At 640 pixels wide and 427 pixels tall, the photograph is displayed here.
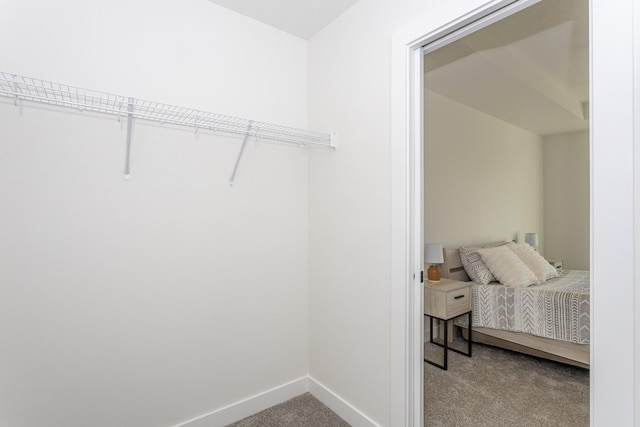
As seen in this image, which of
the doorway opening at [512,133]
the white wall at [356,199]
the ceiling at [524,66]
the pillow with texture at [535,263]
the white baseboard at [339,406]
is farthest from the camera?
the pillow with texture at [535,263]

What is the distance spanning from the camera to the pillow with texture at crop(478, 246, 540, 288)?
116 inches

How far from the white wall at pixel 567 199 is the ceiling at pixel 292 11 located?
4.77m

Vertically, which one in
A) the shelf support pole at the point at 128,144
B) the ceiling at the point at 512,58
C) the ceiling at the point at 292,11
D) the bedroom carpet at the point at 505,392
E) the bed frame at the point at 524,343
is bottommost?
the bedroom carpet at the point at 505,392

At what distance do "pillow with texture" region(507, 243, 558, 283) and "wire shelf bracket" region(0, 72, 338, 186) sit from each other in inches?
105

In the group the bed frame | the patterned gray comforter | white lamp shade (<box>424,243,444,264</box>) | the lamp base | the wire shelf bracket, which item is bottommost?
the bed frame

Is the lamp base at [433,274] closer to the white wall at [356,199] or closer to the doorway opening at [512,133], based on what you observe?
the doorway opening at [512,133]

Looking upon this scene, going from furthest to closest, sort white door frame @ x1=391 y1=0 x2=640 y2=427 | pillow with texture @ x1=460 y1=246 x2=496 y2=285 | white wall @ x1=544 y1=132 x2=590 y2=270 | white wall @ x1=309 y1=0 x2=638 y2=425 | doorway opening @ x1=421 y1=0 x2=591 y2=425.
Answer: white wall @ x1=544 y1=132 x2=590 y2=270 < pillow with texture @ x1=460 y1=246 x2=496 y2=285 < doorway opening @ x1=421 y1=0 x2=591 y2=425 < white wall @ x1=309 y1=0 x2=638 y2=425 < white door frame @ x1=391 y1=0 x2=640 y2=427

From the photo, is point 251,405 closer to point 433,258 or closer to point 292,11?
point 433,258

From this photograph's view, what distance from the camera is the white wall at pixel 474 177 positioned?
131 inches

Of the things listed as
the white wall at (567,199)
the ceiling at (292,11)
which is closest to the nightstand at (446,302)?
the ceiling at (292,11)

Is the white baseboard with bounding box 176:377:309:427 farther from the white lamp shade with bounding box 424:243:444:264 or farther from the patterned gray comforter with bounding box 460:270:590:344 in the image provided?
the patterned gray comforter with bounding box 460:270:590:344

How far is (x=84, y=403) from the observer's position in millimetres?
1510

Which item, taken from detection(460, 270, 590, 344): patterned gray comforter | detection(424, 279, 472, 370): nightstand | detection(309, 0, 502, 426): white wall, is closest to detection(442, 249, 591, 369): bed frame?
detection(460, 270, 590, 344): patterned gray comforter

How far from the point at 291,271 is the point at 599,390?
5.27 feet
